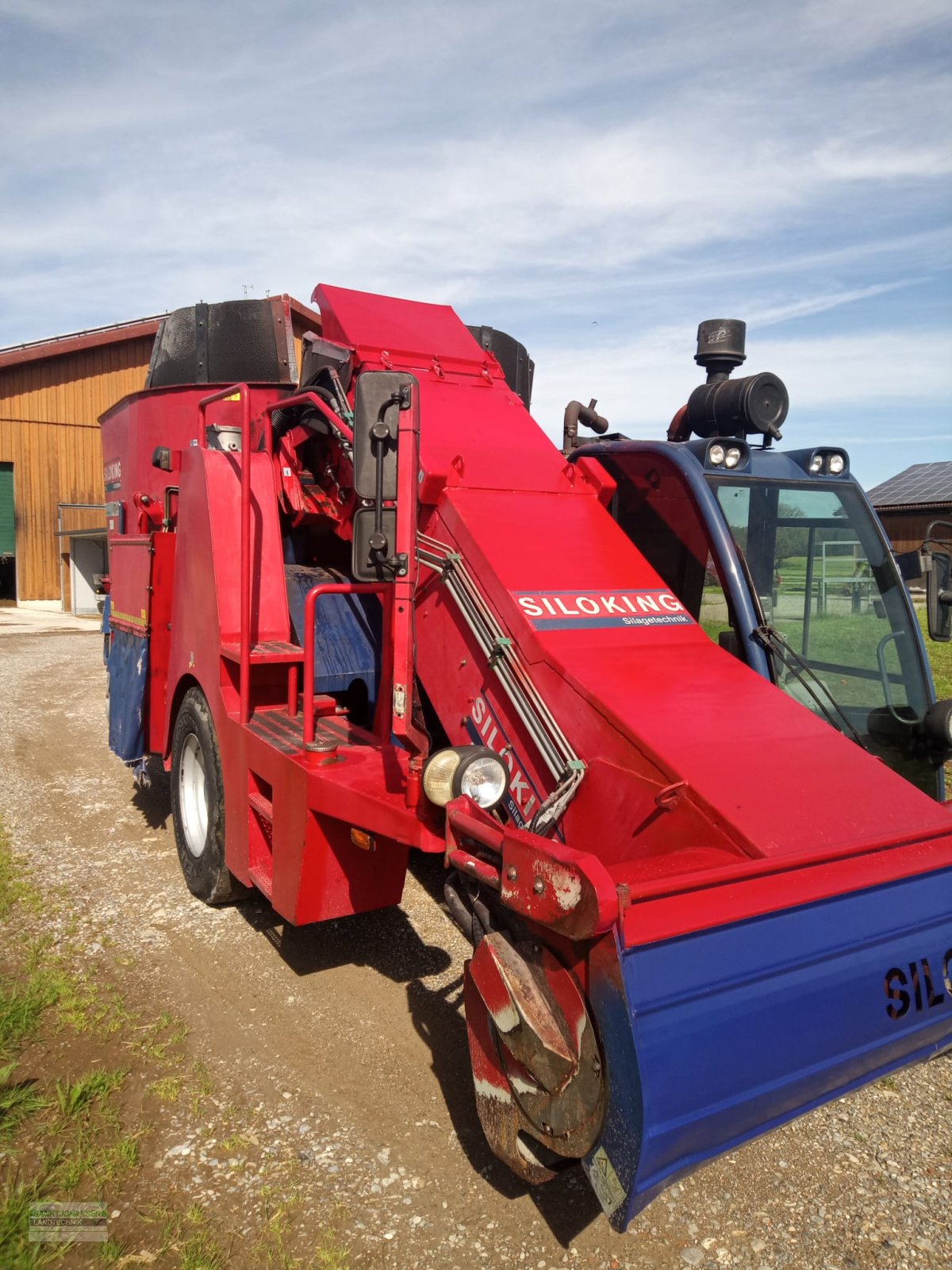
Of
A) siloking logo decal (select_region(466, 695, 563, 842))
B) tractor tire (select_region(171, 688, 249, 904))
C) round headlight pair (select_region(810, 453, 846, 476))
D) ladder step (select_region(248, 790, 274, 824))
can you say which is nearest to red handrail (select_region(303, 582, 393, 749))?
siloking logo decal (select_region(466, 695, 563, 842))

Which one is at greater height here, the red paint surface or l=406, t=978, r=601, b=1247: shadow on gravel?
the red paint surface

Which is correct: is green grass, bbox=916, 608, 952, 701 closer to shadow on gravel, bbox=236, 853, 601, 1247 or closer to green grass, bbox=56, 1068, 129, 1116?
shadow on gravel, bbox=236, 853, 601, 1247

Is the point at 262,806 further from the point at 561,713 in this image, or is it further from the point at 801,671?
the point at 801,671

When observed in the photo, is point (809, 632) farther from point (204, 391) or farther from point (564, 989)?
point (204, 391)

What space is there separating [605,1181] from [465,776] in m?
1.06

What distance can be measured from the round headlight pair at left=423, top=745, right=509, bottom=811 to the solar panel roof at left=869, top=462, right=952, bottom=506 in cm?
2859

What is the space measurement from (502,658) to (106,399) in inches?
826

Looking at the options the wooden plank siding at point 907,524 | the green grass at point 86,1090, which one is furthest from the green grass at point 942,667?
the wooden plank siding at point 907,524

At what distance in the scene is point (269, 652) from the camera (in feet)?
12.9

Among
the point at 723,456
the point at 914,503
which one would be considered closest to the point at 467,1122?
the point at 723,456

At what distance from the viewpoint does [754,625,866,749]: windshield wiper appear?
355 centimetres

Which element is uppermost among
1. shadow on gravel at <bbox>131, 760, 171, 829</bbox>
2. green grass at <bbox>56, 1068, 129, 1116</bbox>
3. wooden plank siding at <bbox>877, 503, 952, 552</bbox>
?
wooden plank siding at <bbox>877, 503, 952, 552</bbox>
